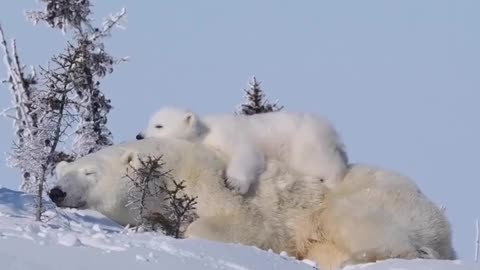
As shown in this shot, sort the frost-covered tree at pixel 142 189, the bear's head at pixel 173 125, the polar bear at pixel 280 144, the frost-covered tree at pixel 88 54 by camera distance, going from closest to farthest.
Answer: the frost-covered tree at pixel 142 189
the polar bear at pixel 280 144
the bear's head at pixel 173 125
the frost-covered tree at pixel 88 54

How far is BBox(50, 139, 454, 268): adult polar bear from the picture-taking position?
8531mm

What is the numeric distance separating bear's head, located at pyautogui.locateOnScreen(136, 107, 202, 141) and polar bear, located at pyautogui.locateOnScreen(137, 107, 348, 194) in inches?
5.8

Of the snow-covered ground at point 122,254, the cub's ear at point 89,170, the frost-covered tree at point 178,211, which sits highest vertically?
the cub's ear at point 89,170

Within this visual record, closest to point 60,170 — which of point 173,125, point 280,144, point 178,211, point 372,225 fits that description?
point 173,125

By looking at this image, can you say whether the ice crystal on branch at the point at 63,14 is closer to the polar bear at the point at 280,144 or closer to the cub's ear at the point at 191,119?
the cub's ear at the point at 191,119

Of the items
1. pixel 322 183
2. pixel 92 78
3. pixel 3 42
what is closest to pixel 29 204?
pixel 322 183

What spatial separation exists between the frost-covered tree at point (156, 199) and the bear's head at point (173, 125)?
51cm

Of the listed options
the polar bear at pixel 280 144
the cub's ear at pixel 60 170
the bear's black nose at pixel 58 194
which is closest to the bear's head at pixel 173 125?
the polar bear at pixel 280 144

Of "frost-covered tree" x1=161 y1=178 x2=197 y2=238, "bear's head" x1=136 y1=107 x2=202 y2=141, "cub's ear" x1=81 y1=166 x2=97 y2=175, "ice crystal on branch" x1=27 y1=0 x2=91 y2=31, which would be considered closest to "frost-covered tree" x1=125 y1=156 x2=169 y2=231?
"frost-covered tree" x1=161 y1=178 x2=197 y2=238

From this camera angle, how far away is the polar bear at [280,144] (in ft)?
→ 29.1

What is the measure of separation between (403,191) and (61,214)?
115 inches

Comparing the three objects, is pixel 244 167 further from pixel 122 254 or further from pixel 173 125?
pixel 122 254

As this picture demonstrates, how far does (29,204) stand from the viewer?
8156 millimetres

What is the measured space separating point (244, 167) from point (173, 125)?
43.4 inches
